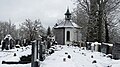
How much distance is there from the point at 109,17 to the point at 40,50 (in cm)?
2436

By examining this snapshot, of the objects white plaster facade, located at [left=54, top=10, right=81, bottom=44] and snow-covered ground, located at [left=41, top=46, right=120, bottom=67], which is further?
white plaster facade, located at [left=54, top=10, right=81, bottom=44]

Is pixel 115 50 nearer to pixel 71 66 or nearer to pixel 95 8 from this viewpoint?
pixel 71 66

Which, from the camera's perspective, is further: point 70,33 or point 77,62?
point 70,33

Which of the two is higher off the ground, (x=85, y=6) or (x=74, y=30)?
(x=85, y=6)

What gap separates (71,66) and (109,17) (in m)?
26.4

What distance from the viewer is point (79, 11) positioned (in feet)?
135

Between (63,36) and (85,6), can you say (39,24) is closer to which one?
(63,36)

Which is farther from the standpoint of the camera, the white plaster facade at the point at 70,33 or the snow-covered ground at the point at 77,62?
the white plaster facade at the point at 70,33

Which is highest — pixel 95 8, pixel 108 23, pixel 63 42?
pixel 95 8

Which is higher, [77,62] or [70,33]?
[70,33]

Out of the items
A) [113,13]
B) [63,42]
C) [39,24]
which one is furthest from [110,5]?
[39,24]

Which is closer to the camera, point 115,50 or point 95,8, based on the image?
point 115,50

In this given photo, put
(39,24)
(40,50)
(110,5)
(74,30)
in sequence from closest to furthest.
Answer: (40,50) < (110,5) < (74,30) < (39,24)

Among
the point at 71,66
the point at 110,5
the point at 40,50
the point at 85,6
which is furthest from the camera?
the point at 85,6
